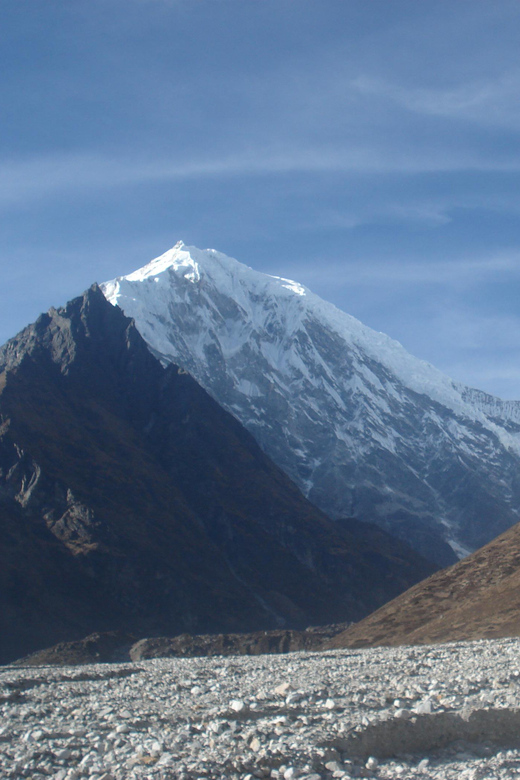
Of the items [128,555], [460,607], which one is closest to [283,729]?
[460,607]

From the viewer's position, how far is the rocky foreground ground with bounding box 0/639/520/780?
2111cm

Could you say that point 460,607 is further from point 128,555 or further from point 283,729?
point 128,555

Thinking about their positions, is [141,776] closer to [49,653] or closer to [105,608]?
[49,653]

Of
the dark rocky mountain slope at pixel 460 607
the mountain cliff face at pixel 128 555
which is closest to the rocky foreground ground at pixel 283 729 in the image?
the dark rocky mountain slope at pixel 460 607

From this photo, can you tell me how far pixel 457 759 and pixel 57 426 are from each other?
568 feet

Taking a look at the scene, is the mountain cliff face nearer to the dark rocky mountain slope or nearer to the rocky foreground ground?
the dark rocky mountain slope

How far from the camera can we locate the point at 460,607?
241 feet

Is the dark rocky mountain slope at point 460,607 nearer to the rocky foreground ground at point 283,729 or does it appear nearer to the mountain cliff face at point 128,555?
the rocky foreground ground at point 283,729

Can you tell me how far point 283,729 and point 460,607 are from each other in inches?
2098

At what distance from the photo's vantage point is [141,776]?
20188 mm

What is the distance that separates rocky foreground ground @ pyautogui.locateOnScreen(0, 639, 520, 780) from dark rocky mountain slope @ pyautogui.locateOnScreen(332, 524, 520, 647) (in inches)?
1106

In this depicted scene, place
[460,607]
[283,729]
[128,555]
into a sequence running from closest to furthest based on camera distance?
[283,729]
[460,607]
[128,555]

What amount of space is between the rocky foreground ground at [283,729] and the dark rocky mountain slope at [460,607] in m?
28.1

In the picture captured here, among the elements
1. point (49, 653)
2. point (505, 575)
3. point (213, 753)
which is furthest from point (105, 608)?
point (213, 753)
